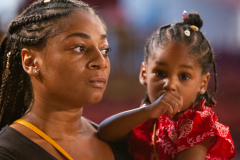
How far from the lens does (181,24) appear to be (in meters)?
1.51

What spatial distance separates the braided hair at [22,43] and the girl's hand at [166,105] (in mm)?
427

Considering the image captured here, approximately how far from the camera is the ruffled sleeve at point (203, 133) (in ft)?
4.06

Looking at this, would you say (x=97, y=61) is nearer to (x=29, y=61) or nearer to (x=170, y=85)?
(x=29, y=61)

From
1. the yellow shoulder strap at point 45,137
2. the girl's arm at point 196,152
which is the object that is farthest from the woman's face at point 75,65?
the girl's arm at point 196,152

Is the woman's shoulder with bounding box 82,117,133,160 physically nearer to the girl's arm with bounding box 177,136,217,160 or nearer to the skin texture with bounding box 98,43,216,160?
the skin texture with bounding box 98,43,216,160

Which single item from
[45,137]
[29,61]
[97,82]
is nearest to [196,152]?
[97,82]

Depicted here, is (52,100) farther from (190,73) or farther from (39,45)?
(190,73)

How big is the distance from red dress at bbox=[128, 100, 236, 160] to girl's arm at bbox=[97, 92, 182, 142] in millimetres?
99

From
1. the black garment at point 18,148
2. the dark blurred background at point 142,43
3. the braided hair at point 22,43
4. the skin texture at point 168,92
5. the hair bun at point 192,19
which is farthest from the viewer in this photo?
the dark blurred background at point 142,43

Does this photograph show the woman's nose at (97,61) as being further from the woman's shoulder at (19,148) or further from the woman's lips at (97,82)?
the woman's shoulder at (19,148)

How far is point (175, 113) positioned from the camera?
1260mm

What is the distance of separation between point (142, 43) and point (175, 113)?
9.68 feet

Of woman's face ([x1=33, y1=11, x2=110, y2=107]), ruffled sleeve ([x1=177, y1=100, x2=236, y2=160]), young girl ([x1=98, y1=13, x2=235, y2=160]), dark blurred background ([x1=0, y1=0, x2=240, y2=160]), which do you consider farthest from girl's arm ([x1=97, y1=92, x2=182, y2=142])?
dark blurred background ([x1=0, y1=0, x2=240, y2=160])

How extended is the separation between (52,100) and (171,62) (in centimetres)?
55
